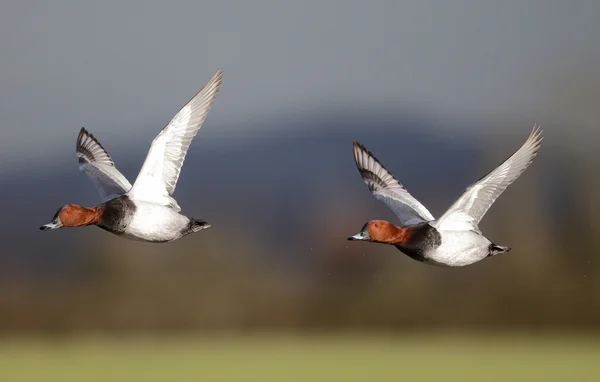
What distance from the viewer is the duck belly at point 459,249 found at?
1511 centimetres

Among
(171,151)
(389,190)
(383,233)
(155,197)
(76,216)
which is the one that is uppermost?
(389,190)

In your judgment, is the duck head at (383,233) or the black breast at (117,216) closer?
the duck head at (383,233)

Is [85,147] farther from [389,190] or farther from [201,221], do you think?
[389,190]

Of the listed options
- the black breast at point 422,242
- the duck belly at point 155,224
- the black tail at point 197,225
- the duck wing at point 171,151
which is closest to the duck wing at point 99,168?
the duck wing at point 171,151

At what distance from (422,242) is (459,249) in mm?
497

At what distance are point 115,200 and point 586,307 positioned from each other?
28295mm

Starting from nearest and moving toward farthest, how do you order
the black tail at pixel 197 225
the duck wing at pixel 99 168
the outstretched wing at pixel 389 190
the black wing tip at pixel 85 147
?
1. the black tail at pixel 197 225
2. the outstretched wing at pixel 389 190
3. the duck wing at pixel 99 168
4. the black wing tip at pixel 85 147

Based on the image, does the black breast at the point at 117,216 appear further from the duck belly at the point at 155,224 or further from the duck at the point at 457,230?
the duck at the point at 457,230

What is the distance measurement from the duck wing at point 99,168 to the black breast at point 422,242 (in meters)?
4.20

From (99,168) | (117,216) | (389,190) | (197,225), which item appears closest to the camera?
(117,216)

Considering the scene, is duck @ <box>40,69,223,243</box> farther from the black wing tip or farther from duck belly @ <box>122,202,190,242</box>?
the black wing tip

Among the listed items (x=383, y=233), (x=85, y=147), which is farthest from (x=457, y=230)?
(x=85, y=147)

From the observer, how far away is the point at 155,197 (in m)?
15.8

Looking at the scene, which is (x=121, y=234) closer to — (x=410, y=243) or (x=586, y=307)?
(x=410, y=243)
